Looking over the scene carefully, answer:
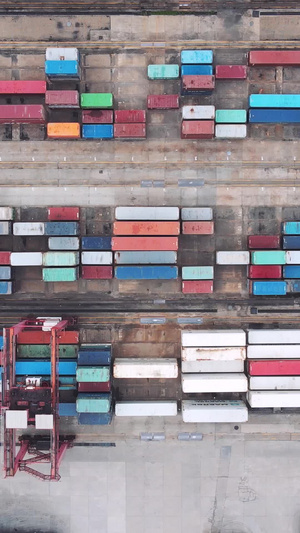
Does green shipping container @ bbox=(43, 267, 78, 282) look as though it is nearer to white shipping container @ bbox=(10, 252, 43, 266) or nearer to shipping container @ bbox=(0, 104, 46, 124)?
white shipping container @ bbox=(10, 252, 43, 266)

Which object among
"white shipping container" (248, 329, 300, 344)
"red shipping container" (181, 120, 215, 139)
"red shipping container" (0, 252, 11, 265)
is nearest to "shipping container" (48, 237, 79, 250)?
"red shipping container" (0, 252, 11, 265)

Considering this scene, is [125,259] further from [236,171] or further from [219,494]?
[219,494]

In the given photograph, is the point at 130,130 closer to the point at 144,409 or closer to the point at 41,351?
the point at 41,351

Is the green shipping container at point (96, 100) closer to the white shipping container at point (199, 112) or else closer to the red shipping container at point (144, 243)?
the white shipping container at point (199, 112)

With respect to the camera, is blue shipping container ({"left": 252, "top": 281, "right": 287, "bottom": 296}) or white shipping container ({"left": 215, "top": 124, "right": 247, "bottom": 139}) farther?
blue shipping container ({"left": 252, "top": 281, "right": 287, "bottom": 296})

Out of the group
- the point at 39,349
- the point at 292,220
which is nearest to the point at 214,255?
the point at 292,220

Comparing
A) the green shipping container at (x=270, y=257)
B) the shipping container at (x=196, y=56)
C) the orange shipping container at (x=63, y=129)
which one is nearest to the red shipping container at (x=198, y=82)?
the shipping container at (x=196, y=56)
